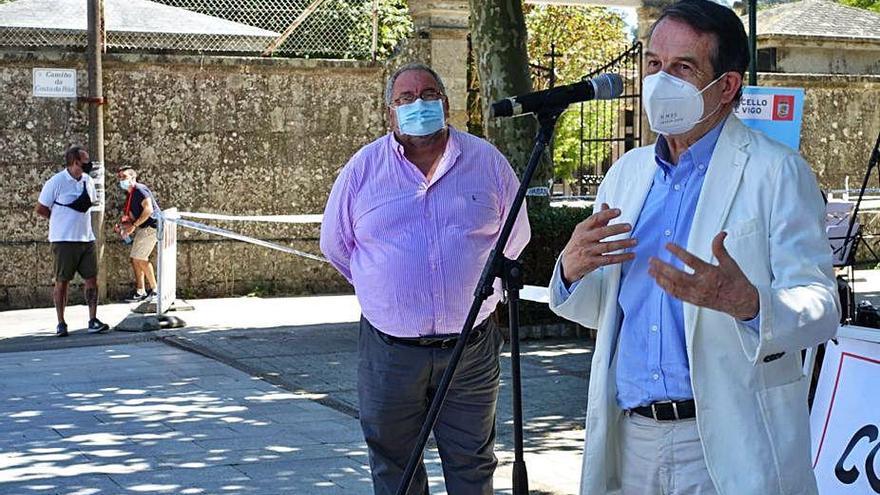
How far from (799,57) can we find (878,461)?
16261 mm

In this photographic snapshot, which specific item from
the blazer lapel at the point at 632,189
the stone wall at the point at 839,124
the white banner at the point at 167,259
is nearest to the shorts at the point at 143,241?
the white banner at the point at 167,259

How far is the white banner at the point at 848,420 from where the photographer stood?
213 inches

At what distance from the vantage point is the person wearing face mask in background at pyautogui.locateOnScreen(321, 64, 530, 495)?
4.76m

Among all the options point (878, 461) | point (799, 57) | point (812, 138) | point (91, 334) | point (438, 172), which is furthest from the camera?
point (799, 57)

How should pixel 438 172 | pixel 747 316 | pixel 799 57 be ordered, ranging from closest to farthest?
pixel 747 316
pixel 438 172
pixel 799 57

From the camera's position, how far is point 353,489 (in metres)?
6.61

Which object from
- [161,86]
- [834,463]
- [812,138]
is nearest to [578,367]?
[834,463]

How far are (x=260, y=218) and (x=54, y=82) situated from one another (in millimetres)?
2778

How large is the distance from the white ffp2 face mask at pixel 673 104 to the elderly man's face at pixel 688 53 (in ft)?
0.06

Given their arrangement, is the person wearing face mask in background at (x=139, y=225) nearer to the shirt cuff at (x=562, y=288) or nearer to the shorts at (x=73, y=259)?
the shorts at (x=73, y=259)

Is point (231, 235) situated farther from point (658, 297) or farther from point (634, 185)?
point (658, 297)

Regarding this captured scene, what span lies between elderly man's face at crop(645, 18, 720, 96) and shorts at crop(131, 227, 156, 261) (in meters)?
12.1

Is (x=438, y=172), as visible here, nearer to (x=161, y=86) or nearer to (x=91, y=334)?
(x=91, y=334)

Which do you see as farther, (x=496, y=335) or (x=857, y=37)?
(x=857, y=37)
